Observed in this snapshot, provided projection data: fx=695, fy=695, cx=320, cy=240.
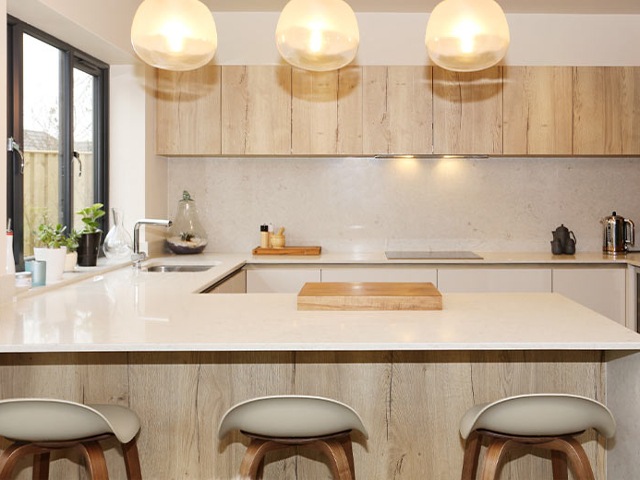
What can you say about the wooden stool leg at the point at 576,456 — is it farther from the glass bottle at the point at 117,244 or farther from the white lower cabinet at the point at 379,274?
the glass bottle at the point at 117,244

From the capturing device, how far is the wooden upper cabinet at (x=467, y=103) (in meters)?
4.68

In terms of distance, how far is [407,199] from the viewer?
516 centimetres

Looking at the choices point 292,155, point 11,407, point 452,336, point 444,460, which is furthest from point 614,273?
point 11,407

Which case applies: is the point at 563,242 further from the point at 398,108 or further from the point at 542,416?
the point at 542,416

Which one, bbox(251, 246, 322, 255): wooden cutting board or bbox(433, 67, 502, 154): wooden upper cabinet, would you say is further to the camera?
bbox(251, 246, 322, 255): wooden cutting board

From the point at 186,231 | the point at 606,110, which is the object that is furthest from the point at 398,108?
the point at 186,231

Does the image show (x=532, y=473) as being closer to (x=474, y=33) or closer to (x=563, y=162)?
(x=474, y=33)

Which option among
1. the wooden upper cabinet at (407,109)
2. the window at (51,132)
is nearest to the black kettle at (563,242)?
the wooden upper cabinet at (407,109)

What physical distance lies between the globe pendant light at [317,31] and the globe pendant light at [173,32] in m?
0.28

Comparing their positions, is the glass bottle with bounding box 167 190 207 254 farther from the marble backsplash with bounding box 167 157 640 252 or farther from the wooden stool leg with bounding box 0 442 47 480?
the wooden stool leg with bounding box 0 442 47 480

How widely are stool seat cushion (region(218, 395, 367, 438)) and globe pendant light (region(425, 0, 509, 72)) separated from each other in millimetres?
1354

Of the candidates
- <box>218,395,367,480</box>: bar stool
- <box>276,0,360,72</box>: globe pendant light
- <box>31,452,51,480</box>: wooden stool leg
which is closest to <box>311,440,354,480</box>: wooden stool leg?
<box>218,395,367,480</box>: bar stool

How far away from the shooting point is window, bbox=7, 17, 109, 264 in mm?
3352

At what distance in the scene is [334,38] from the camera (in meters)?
2.47
